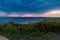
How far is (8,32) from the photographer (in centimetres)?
436

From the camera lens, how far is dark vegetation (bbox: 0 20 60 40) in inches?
166

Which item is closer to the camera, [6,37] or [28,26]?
[6,37]

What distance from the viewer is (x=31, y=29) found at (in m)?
4.42

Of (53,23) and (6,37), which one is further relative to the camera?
(53,23)

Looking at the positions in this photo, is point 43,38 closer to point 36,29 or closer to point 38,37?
point 38,37

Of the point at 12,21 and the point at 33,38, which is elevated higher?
the point at 12,21

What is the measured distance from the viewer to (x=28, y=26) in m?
4.41

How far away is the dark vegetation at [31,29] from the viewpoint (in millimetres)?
4227

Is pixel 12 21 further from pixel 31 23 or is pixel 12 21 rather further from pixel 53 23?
pixel 53 23

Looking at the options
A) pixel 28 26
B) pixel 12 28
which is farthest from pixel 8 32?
pixel 28 26

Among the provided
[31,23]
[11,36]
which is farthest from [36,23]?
[11,36]

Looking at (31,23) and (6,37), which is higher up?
(31,23)

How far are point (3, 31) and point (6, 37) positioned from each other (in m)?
0.53

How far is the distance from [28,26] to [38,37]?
0.57m
